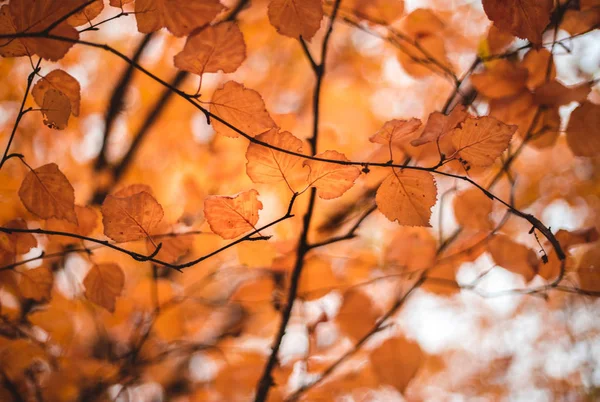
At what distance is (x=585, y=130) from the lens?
0.74m

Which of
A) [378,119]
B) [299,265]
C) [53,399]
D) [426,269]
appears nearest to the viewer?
[299,265]

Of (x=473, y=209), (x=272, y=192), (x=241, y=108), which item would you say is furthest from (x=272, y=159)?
(x=272, y=192)

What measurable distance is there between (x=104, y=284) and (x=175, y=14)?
19.3 inches

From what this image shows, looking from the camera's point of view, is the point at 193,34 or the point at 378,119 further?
the point at 378,119

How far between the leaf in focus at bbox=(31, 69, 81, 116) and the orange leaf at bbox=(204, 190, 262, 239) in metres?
0.25

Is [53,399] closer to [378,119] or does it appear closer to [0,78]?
[0,78]

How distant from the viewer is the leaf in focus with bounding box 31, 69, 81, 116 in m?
0.59

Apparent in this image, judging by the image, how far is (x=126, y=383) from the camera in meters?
1.07

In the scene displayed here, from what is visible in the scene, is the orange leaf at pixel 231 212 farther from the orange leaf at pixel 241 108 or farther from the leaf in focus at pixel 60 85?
the leaf in focus at pixel 60 85

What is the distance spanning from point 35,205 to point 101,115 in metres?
1.14

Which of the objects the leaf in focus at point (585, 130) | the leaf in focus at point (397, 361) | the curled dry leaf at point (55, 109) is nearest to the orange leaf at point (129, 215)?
the curled dry leaf at point (55, 109)

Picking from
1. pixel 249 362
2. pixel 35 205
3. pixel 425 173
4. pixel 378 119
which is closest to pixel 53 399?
pixel 249 362

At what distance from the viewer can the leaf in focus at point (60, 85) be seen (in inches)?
23.2

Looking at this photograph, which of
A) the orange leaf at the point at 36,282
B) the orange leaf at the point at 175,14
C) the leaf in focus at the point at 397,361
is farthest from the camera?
the leaf in focus at the point at 397,361
